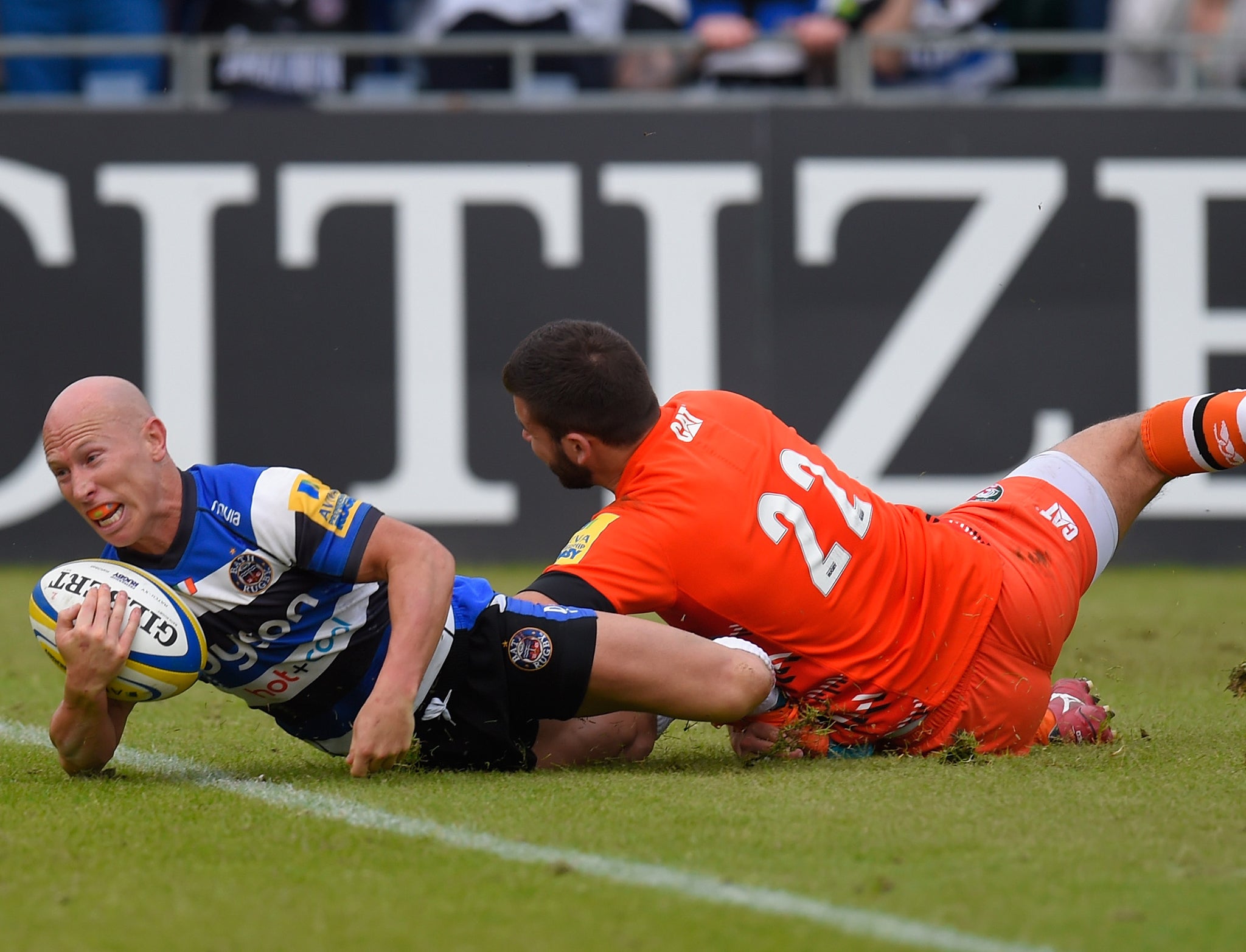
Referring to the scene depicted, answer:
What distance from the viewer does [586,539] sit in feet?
13.5

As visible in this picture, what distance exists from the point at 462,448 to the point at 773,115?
279 cm

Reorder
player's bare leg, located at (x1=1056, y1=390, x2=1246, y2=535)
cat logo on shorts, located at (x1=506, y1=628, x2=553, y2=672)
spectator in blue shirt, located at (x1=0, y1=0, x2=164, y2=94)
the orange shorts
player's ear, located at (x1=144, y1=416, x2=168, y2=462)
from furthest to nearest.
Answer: spectator in blue shirt, located at (x1=0, y1=0, x2=164, y2=94) < player's bare leg, located at (x1=1056, y1=390, x2=1246, y2=535) < the orange shorts < cat logo on shorts, located at (x1=506, y1=628, x2=553, y2=672) < player's ear, located at (x1=144, y1=416, x2=168, y2=462)

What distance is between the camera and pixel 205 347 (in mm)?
9211

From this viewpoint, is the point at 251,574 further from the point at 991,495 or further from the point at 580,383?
the point at 991,495

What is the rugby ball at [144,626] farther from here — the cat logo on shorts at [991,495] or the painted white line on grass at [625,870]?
the cat logo on shorts at [991,495]

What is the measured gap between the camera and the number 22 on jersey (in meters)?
4.02

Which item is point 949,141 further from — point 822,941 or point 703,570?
point 822,941

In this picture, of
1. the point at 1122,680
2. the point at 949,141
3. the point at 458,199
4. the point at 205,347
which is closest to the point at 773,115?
the point at 949,141

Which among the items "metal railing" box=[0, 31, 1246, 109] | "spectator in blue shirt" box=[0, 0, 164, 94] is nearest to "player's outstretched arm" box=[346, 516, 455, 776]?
"metal railing" box=[0, 31, 1246, 109]

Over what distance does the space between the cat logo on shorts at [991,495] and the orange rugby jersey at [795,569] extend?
45cm

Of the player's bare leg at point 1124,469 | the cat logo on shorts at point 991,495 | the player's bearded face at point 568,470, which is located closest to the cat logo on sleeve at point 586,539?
the player's bearded face at point 568,470

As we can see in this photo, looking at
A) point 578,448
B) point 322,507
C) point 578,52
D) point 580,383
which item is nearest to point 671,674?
point 578,448

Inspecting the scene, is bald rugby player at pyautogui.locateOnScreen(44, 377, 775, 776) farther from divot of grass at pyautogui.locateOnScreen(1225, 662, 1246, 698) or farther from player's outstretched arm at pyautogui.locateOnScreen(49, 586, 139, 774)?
divot of grass at pyautogui.locateOnScreen(1225, 662, 1246, 698)

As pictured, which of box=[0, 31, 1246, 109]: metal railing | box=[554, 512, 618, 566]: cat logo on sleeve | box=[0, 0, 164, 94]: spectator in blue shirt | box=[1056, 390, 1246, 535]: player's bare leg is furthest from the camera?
box=[0, 0, 164, 94]: spectator in blue shirt
